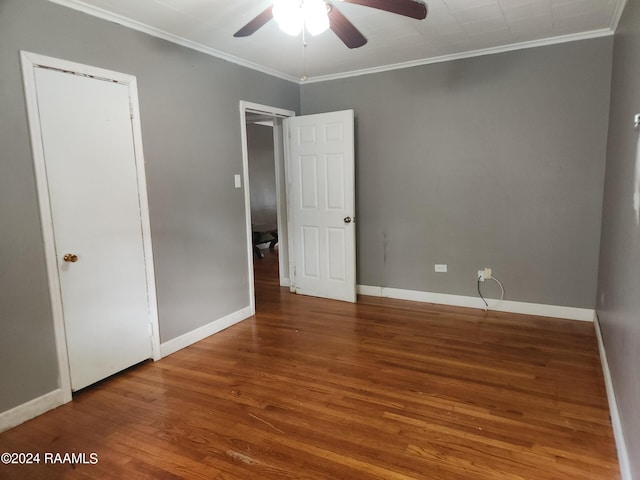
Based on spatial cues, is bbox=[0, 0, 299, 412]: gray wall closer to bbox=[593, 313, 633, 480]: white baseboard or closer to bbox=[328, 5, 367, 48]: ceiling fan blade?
bbox=[328, 5, 367, 48]: ceiling fan blade

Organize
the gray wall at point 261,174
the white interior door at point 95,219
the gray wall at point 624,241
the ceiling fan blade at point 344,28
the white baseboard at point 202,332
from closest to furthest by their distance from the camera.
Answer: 1. the gray wall at point 624,241
2. the ceiling fan blade at point 344,28
3. the white interior door at point 95,219
4. the white baseboard at point 202,332
5. the gray wall at point 261,174

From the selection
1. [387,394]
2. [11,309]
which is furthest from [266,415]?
[11,309]

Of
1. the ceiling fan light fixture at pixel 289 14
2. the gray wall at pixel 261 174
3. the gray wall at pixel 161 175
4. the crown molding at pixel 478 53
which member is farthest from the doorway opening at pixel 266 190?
the ceiling fan light fixture at pixel 289 14

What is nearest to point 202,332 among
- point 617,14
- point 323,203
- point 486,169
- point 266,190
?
point 323,203

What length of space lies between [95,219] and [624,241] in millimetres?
3267

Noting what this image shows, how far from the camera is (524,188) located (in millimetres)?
3867

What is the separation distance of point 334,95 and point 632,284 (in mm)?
3635

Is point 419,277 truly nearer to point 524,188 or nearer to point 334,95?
point 524,188

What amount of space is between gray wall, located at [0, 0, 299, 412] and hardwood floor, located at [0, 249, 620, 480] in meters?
0.39

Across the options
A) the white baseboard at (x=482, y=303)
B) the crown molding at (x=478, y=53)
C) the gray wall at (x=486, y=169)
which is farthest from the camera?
the white baseboard at (x=482, y=303)

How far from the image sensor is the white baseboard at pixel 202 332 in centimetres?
332

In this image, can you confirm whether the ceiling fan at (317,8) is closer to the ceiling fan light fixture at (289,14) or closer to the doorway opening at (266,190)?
the ceiling fan light fixture at (289,14)

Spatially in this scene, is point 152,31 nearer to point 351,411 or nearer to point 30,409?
point 30,409

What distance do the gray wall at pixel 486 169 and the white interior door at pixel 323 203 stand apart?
0.33 m
